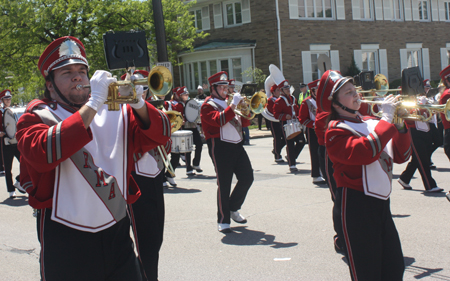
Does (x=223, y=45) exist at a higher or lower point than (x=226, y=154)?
higher

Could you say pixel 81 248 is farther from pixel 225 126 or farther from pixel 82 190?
pixel 225 126

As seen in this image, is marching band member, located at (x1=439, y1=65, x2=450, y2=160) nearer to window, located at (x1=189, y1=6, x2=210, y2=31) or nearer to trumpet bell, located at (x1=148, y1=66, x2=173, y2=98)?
trumpet bell, located at (x1=148, y1=66, x2=173, y2=98)

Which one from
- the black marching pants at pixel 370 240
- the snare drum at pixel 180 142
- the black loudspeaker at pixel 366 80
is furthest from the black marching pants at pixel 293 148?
the black marching pants at pixel 370 240

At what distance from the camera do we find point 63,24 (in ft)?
82.3

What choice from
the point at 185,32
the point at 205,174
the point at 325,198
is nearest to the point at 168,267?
the point at 325,198

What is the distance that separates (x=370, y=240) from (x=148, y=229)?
1.95 m

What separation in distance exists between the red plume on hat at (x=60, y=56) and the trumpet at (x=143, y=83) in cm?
17

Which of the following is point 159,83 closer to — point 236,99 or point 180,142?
point 236,99

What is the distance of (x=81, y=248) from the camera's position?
2742 millimetres

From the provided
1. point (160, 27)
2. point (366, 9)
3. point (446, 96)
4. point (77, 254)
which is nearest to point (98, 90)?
point (77, 254)

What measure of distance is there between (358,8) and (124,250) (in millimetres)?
29907

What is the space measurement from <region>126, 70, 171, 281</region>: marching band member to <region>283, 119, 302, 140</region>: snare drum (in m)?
6.87

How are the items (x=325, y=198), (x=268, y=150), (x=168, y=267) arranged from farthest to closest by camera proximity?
1. (x=268, y=150)
2. (x=325, y=198)
3. (x=168, y=267)

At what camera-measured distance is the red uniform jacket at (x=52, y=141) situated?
258cm
